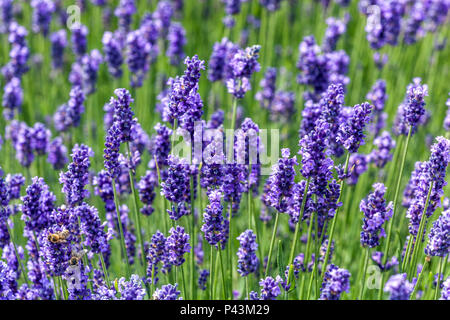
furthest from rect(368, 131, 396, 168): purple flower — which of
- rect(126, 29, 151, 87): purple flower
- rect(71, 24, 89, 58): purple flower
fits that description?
rect(71, 24, 89, 58): purple flower

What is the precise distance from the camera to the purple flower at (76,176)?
2.73 meters

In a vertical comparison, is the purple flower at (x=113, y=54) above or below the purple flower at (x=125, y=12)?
below

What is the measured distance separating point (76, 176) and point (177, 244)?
0.62 meters

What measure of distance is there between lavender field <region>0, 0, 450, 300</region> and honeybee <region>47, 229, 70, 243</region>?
0.04 feet

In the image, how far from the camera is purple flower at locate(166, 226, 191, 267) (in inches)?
102

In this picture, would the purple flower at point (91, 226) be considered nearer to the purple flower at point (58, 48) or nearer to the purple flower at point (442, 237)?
the purple flower at point (442, 237)

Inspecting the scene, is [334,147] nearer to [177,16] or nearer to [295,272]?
[295,272]

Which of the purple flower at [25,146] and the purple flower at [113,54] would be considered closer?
the purple flower at [25,146]

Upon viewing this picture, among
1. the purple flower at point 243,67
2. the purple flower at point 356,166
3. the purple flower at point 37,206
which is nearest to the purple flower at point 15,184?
the purple flower at point 37,206

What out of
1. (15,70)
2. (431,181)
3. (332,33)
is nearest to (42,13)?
(15,70)

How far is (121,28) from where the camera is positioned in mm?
5723

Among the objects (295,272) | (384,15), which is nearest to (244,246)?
(295,272)

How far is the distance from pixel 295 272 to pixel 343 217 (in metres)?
1.34

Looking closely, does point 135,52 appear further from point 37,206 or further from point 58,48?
point 37,206
